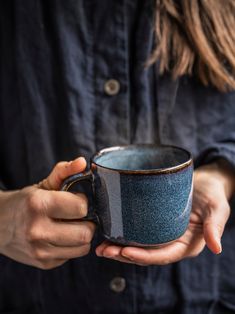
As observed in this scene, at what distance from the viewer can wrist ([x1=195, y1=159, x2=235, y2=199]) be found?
26.0 inches

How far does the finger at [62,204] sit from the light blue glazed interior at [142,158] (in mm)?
72

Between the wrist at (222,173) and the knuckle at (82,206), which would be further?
the wrist at (222,173)

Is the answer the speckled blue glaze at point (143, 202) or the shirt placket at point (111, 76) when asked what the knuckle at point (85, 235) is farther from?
the shirt placket at point (111, 76)

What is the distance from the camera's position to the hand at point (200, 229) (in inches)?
21.0

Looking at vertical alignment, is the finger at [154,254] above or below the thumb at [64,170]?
below

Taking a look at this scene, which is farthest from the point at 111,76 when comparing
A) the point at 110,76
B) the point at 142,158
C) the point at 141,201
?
the point at 141,201

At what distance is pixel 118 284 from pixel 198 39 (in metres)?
0.42

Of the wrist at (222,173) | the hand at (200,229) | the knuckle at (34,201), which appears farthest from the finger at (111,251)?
the wrist at (222,173)

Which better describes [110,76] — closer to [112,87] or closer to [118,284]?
[112,87]

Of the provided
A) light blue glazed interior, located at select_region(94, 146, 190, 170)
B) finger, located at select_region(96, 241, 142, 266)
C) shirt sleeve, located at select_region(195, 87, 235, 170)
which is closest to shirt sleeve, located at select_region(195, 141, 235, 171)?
shirt sleeve, located at select_region(195, 87, 235, 170)

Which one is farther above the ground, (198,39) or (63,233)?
(198,39)

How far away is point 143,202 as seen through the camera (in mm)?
490

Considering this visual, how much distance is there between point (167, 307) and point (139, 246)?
0.80ft

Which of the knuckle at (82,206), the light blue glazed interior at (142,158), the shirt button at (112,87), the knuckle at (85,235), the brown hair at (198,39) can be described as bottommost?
the knuckle at (85,235)
